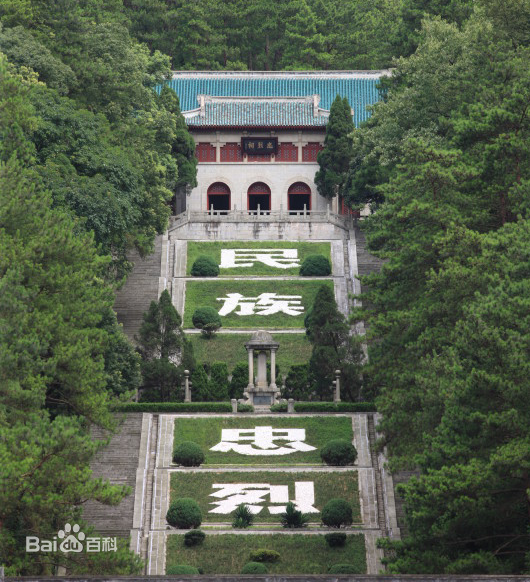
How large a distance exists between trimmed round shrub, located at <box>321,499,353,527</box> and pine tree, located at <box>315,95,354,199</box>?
35.7 m

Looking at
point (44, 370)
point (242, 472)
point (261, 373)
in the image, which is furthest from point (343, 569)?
point (261, 373)

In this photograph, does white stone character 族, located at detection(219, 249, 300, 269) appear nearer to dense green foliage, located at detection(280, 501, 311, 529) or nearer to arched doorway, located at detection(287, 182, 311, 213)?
arched doorway, located at detection(287, 182, 311, 213)

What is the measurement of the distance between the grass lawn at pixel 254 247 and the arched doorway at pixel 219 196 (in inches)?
500

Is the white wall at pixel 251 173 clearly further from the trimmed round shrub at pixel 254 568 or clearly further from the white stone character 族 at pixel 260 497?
the trimmed round shrub at pixel 254 568

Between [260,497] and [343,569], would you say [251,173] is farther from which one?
[343,569]

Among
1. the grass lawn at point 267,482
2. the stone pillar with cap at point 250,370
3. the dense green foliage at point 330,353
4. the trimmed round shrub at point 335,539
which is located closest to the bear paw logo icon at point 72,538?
the grass lawn at point 267,482

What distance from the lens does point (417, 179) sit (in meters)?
52.2

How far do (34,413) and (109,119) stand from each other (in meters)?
29.5

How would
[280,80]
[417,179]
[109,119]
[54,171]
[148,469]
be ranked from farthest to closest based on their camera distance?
1. [280,80]
2. [109,119]
3. [54,171]
4. [148,469]
5. [417,179]

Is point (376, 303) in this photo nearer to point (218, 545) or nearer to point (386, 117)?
point (218, 545)

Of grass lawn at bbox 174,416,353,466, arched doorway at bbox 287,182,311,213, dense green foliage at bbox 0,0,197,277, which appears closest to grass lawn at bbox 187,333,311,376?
dense green foliage at bbox 0,0,197,277

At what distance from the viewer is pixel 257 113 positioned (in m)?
92.6

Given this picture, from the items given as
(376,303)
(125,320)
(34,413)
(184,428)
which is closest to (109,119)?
(125,320)

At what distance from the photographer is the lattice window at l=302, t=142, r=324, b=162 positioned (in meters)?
92.9
